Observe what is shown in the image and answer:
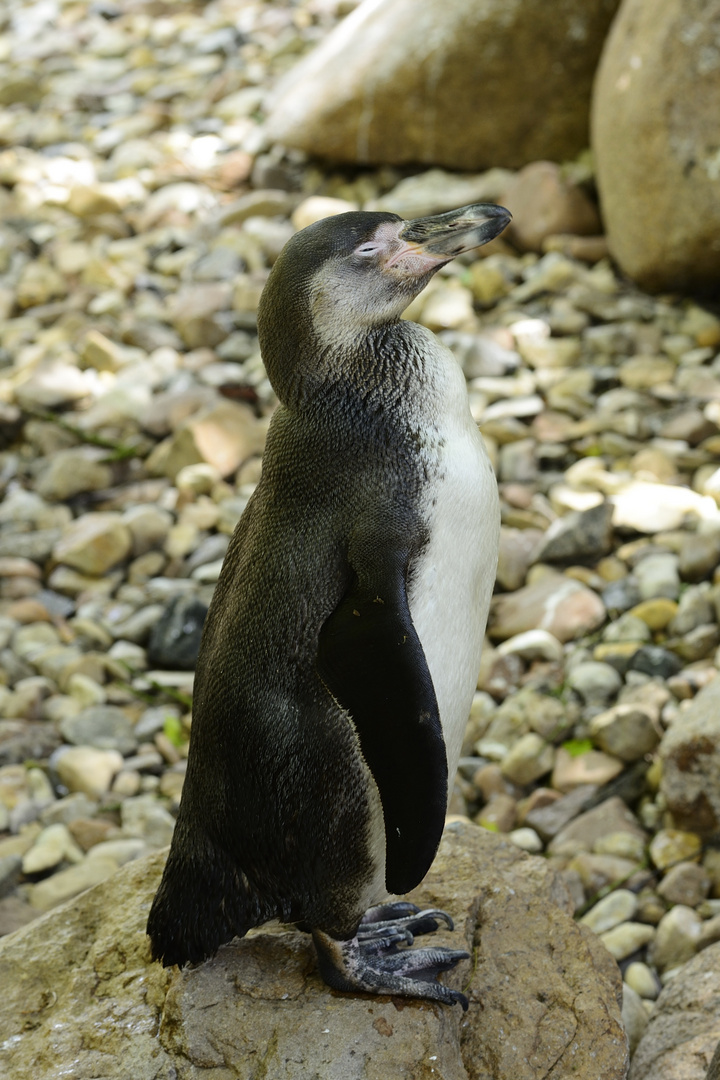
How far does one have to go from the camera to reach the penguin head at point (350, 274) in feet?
6.64

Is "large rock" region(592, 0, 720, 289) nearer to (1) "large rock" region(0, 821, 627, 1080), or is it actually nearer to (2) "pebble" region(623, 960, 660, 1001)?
(2) "pebble" region(623, 960, 660, 1001)

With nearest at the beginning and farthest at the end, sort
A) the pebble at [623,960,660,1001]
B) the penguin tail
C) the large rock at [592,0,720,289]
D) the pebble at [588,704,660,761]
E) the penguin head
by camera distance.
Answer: the penguin head → the penguin tail → the pebble at [623,960,660,1001] → the pebble at [588,704,660,761] → the large rock at [592,0,720,289]

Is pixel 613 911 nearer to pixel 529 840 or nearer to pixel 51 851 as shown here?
pixel 529 840

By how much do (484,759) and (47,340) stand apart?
11.8ft

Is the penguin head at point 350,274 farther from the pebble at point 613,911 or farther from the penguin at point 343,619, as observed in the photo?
the pebble at point 613,911

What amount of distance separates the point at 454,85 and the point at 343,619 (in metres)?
4.89

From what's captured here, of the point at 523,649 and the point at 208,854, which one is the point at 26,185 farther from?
the point at 208,854

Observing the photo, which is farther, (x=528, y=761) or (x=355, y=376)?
(x=528, y=761)

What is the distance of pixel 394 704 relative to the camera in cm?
191

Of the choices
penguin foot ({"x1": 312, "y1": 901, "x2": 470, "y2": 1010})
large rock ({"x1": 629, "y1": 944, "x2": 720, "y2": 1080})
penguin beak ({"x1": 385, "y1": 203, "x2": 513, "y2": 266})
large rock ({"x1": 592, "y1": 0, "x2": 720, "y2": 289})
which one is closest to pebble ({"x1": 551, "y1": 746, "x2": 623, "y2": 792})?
large rock ({"x1": 629, "y1": 944, "x2": 720, "y2": 1080})

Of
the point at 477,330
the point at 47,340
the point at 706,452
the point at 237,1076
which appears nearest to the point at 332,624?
the point at 237,1076

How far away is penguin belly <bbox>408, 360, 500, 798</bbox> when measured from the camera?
80.7 inches

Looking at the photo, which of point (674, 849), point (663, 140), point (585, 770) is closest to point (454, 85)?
point (663, 140)

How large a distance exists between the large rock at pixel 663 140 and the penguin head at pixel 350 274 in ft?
10.3
